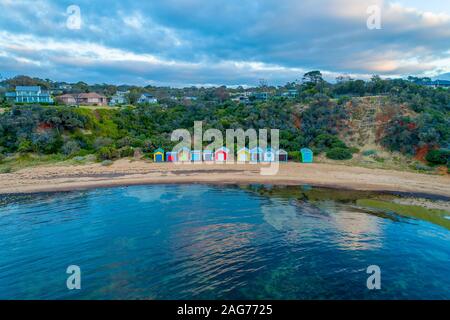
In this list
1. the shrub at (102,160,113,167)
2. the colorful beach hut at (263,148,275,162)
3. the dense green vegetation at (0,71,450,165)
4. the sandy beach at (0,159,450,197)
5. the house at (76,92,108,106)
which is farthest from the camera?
the house at (76,92,108,106)

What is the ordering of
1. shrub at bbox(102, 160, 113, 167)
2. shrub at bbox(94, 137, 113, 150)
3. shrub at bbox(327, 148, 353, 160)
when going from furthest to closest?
shrub at bbox(94, 137, 113, 150)
shrub at bbox(327, 148, 353, 160)
shrub at bbox(102, 160, 113, 167)

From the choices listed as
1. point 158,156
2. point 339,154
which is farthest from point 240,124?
point 339,154

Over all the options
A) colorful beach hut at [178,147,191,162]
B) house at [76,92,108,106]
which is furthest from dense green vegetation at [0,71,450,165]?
house at [76,92,108,106]

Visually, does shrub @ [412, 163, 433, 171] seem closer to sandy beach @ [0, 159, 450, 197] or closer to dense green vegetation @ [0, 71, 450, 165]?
dense green vegetation @ [0, 71, 450, 165]

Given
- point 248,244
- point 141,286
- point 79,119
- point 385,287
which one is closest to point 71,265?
point 141,286

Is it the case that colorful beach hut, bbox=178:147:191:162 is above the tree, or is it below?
below

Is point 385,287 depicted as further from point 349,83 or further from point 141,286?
point 349,83
